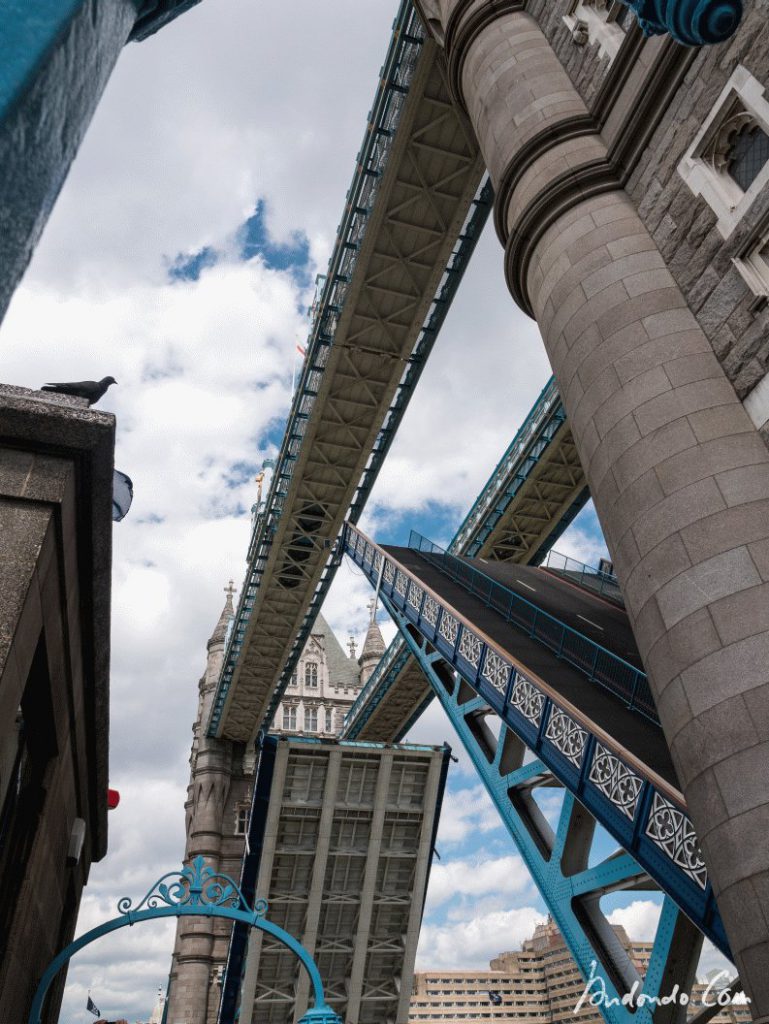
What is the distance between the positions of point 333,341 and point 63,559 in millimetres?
18774

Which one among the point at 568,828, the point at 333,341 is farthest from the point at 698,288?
the point at 333,341

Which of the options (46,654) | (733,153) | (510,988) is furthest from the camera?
(510,988)

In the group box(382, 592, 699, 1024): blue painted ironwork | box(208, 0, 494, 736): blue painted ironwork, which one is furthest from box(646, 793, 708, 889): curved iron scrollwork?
box(208, 0, 494, 736): blue painted ironwork

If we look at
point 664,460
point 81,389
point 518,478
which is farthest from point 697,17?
point 518,478

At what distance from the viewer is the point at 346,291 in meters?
21.4

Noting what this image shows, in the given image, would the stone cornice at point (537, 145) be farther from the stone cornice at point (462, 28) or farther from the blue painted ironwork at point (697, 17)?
the blue painted ironwork at point (697, 17)

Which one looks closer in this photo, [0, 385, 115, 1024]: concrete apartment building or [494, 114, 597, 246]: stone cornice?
[0, 385, 115, 1024]: concrete apartment building

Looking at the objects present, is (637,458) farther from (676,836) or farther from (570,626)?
(570,626)

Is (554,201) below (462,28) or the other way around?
below

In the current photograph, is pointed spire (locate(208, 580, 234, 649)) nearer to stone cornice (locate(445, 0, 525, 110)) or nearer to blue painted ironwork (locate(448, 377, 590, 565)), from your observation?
blue painted ironwork (locate(448, 377, 590, 565))

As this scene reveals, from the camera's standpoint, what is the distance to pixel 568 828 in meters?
10.1

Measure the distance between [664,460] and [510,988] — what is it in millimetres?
157063

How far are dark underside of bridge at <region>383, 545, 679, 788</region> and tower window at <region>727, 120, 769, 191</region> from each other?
595 cm

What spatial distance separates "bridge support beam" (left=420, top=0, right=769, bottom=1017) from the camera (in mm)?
5191
